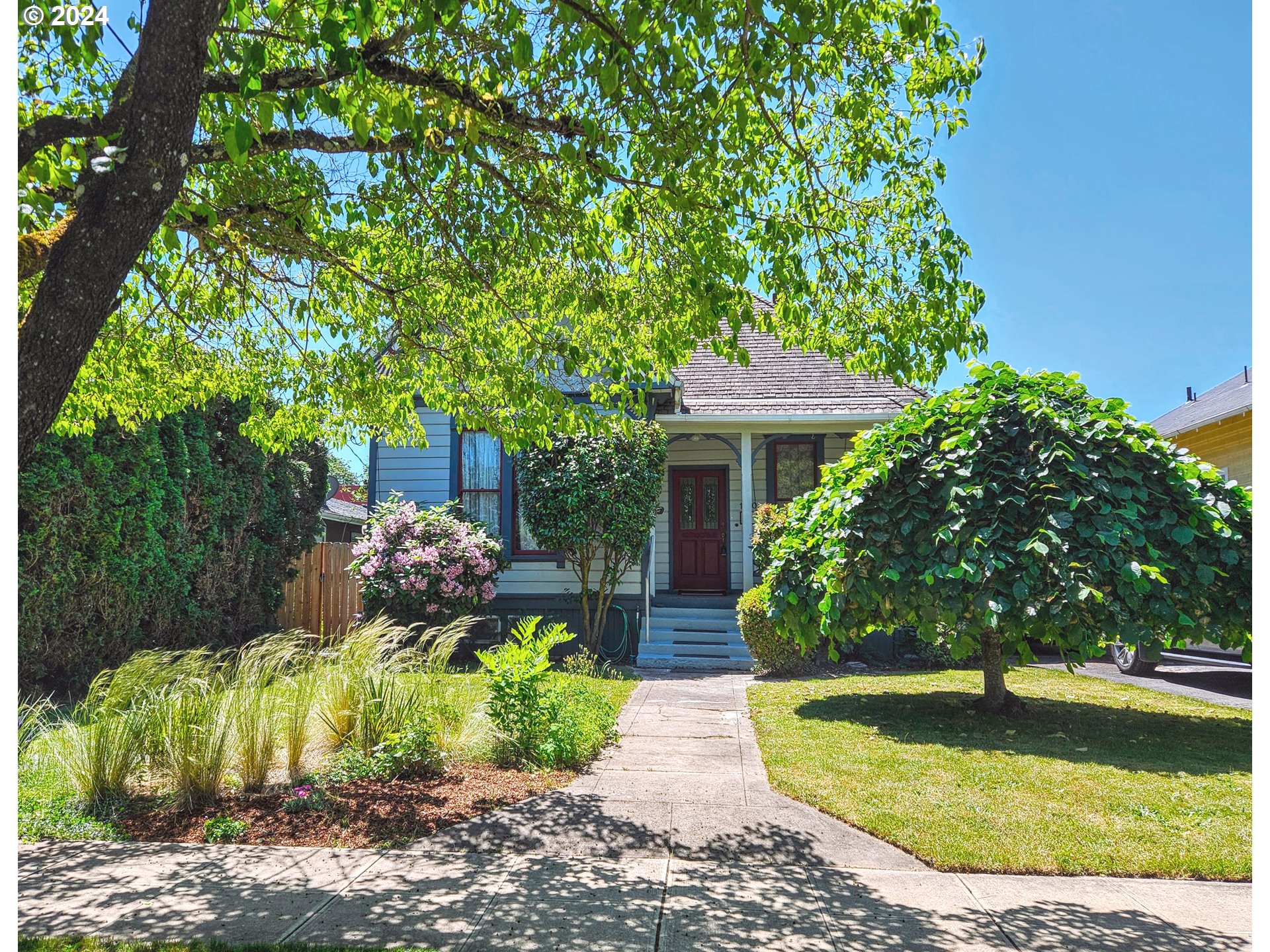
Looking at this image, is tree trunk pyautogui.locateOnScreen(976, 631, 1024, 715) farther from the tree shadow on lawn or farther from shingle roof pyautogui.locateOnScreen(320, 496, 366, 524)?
shingle roof pyautogui.locateOnScreen(320, 496, 366, 524)

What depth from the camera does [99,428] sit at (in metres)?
9.05

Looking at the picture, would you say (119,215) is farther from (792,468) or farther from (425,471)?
(792,468)

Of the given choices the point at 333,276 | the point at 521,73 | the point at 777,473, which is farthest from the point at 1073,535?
the point at 777,473

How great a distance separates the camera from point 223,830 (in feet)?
15.1

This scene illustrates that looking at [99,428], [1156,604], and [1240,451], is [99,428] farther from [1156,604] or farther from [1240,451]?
[1240,451]

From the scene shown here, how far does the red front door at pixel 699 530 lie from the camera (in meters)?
15.6

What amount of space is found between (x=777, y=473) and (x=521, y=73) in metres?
11.8

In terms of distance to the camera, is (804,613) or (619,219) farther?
(804,613)

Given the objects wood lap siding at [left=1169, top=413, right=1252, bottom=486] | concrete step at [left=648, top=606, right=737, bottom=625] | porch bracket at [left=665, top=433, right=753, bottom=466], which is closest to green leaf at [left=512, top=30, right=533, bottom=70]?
concrete step at [left=648, top=606, right=737, bottom=625]

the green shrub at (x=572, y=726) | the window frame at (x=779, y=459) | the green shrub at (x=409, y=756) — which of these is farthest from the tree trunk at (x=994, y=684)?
the window frame at (x=779, y=459)

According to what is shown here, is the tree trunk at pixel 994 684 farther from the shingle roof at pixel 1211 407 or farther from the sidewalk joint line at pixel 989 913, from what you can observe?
the shingle roof at pixel 1211 407

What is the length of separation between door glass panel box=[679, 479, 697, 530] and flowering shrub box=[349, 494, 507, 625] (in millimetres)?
4522

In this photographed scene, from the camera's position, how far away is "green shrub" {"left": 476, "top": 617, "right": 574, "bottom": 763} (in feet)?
20.1

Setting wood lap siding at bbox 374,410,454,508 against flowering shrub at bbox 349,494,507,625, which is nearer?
flowering shrub at bbox 349,494,507,625
